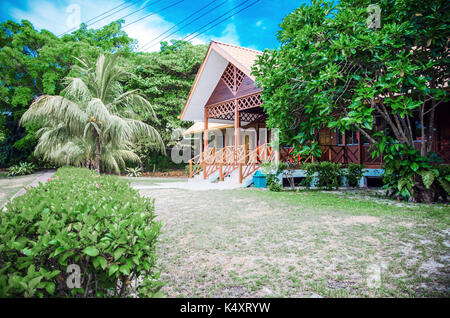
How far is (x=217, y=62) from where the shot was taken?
556 inches

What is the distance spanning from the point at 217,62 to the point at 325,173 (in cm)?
823

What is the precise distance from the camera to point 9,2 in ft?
9.87

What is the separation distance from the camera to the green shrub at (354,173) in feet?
34.1

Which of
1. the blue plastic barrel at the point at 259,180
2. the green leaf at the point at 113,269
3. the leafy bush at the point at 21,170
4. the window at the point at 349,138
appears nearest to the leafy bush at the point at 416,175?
the blue plastic barrel at the point at 259,180

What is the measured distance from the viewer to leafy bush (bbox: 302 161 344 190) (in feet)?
32.4

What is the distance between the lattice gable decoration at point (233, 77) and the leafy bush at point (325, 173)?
18.4ft

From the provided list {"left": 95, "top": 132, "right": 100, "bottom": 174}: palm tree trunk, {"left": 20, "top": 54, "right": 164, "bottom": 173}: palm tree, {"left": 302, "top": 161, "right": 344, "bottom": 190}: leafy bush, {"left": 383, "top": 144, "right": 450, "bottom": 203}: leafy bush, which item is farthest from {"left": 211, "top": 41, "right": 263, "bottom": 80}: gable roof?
{"left": 383, "top": 144, "right": 450, "bottom": 203}: leafy bush

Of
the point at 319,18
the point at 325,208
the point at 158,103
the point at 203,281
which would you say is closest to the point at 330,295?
the point at 203,281

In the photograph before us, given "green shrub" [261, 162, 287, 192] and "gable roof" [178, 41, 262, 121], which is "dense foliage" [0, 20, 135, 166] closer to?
"gable roof" [178, 41, 262, 121]

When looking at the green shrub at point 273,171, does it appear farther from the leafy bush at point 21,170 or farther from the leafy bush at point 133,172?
the leafy bush at point 21,170

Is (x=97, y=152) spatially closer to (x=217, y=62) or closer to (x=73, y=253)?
(x=217, y=62)

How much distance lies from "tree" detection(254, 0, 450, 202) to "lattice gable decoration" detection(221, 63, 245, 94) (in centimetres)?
559
